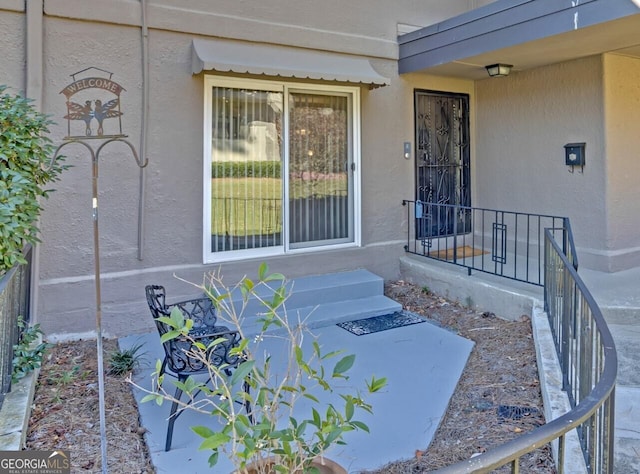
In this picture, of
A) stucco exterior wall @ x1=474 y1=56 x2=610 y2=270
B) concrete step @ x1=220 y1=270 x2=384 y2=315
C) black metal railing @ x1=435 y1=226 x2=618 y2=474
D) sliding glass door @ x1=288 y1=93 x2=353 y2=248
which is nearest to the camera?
black metal railing @ x1=435 y1=226 x2=618 y2=474

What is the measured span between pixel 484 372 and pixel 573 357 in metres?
1.08

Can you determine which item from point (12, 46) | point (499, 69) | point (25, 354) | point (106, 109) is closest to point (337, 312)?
point (25, 354)

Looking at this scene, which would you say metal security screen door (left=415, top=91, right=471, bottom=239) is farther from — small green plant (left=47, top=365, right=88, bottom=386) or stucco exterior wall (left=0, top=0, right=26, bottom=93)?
stucco exterior wall (left=0, top=0, right=26, bottom=93)

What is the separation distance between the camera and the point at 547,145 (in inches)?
233

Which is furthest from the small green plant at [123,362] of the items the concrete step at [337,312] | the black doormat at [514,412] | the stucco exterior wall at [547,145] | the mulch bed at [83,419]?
the stucco exterior wall at [547,145]

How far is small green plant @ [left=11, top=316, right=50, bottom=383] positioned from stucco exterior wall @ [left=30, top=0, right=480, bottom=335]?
1001 mm

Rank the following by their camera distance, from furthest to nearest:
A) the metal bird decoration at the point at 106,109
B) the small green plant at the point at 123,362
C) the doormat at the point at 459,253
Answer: the doormat at the point at 459,253, the metal bird decoration at the point at 106,109, the small green plant at the point at 123,362

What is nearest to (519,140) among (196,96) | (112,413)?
(196,96)

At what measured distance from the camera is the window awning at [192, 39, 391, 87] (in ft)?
15.2

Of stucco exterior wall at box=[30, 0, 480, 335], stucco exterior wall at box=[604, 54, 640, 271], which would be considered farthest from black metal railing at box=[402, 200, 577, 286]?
stucco exterior wall at box=[30, 0, 480, 335]

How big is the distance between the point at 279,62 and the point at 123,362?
10.9 ft

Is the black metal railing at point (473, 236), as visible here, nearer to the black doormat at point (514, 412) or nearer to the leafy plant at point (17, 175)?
the black doormat at point (514, 412)

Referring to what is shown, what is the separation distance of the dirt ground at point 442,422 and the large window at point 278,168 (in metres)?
1.80

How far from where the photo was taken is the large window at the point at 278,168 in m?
5.12
